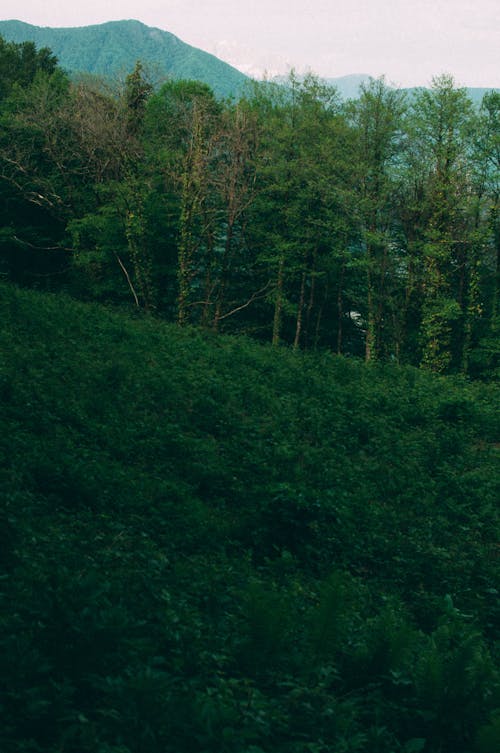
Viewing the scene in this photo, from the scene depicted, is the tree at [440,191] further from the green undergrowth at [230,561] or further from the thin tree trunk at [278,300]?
the green undergrowth at [230,561]

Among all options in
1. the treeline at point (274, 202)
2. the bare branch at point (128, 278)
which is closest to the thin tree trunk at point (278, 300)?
the treeline at point (274, 202)

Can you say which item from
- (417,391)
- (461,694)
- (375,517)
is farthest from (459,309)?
(461,694)

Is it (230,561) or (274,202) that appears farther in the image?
(274,202)

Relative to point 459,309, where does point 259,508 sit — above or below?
below

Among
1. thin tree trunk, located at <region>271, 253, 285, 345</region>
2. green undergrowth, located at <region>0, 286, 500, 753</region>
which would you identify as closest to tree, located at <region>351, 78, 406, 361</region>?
thin tree trunk, located at <region>271, 253, 285, 345</region>

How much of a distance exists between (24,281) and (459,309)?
26685 millimetres

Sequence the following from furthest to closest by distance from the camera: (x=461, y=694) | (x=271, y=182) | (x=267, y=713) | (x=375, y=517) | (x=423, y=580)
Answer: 1. (x=271, y=182)
2. (x=375, y=517)
3. (x=423, y=580)
4. (x=461, y=694)
5. (x=267, y=713)

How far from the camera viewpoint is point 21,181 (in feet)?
126

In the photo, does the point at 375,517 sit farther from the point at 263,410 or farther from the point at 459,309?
the point at 459,309

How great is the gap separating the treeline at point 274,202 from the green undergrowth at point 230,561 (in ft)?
69.6

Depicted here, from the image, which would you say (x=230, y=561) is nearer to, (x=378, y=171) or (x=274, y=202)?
(x=274, y=202)

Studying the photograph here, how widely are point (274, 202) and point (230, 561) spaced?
112 feet

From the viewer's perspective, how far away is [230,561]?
26.8ft

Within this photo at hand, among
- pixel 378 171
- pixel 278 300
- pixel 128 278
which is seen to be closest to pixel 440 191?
pixel 378 171
